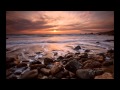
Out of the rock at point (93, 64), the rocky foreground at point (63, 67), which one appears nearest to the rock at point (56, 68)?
the rocky foreground at point (63, 67)

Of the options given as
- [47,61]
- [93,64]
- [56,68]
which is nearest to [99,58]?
[93,64]

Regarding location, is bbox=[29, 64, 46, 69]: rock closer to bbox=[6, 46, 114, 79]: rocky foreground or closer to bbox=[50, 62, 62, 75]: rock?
bbox=[6, 46, 114, 79]: rocky foreground

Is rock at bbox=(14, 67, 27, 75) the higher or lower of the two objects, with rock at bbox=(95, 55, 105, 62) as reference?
lower

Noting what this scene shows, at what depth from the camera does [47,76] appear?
2914 mm

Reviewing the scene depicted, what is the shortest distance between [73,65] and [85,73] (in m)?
0.21

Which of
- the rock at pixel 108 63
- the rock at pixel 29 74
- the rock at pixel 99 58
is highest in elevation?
the rock at pixel 99 58

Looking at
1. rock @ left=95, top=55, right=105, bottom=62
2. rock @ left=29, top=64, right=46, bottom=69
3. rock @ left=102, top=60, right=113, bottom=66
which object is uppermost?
rock @ left=95, top=55, right=105, bottom=62

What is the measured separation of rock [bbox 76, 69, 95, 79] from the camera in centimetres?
292

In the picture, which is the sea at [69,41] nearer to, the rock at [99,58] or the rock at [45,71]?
the rock at [99,58]

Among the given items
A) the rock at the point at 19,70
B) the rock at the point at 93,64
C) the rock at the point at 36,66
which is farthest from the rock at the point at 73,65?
the rock at the point at 19,70

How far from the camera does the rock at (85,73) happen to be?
292 cm

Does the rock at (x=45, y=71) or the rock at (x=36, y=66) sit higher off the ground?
the rock at (x=36, y=66)

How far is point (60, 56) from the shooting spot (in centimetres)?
296

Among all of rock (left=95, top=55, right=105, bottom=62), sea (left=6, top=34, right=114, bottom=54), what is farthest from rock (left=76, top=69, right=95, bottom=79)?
sea (left=6, top=34, right=114, bottom=54)
